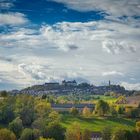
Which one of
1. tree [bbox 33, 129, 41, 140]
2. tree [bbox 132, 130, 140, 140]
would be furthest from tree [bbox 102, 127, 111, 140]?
tree [bbox 33, 129, 41, 140]

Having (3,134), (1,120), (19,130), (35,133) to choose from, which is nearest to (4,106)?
(1,120)

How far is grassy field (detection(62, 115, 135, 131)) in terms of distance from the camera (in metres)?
162

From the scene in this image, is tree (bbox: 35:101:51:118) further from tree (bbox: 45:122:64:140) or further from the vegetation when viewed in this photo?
tree (bbox: 45:122:64:140)

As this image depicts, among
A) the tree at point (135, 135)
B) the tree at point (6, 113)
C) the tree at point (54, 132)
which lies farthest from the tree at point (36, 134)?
the tree at point (6, 113)

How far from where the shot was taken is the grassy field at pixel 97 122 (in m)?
162

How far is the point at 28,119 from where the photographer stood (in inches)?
6156

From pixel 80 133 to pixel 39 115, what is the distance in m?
42.8

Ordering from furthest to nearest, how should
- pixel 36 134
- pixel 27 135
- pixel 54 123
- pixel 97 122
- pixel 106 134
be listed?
pixel 97 122 < pixel 54 123 < pixel 106 134 < pixel 36 134 < pixel 27 135

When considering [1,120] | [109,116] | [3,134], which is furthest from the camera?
[109,116]

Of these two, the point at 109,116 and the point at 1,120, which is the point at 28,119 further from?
the point at 109,116

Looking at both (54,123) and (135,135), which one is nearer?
(54,123)

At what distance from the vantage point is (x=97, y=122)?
573 ft

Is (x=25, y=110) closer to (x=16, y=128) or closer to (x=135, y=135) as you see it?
(x=16, y=128)

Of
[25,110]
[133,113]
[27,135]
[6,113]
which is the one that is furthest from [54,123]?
[133,113]
